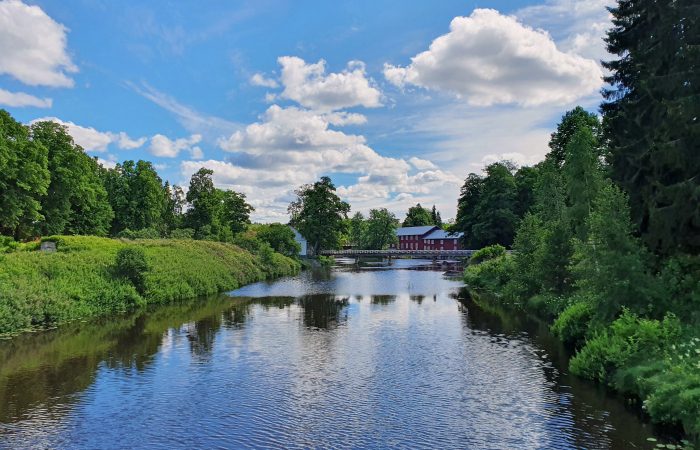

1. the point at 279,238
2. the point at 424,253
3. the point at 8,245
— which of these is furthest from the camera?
the point at 424,253

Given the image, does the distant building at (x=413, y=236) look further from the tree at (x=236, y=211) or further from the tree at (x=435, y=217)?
the tree at (x=236, y=211)

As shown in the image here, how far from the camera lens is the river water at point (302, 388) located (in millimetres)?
13750

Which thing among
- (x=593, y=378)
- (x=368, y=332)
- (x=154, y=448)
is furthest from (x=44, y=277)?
(x=593, y=378)

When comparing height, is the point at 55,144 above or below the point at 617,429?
above

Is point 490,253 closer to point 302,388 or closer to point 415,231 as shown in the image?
point 302,388

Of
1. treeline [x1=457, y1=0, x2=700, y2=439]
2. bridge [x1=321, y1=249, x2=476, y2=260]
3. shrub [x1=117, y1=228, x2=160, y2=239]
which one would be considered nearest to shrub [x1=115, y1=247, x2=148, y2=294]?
shrub [x1=117, y1=228, x2=160, y2=239]

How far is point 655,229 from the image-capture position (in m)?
20.1

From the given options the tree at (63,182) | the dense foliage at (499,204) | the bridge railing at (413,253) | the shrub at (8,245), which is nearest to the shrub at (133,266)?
the shrub at (8,245)

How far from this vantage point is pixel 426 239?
6083 inches

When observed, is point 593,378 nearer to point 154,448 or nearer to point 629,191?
point 629,191

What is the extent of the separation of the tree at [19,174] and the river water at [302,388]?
919 inches

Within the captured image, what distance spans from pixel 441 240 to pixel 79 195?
10694 cm

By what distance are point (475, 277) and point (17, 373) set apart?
4641 centimetres

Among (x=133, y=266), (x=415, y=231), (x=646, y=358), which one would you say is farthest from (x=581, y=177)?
(x=415, y=231)
